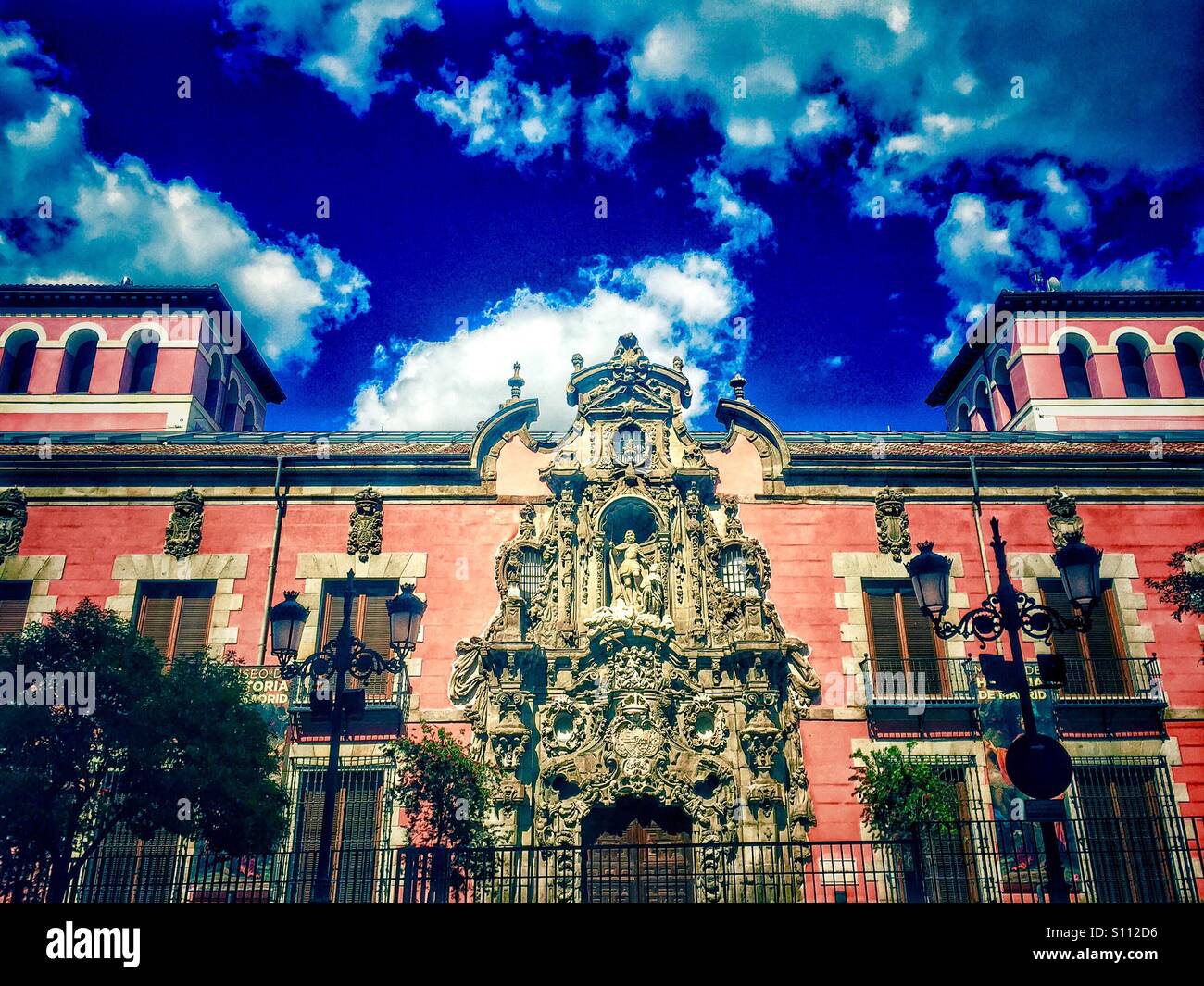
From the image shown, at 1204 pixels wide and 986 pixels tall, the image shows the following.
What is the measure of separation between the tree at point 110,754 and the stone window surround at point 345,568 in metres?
3.37

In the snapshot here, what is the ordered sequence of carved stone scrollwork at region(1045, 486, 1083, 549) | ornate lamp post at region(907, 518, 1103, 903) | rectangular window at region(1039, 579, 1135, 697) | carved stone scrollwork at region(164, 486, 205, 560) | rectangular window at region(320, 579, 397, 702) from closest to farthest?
1. ornate lamp post at region(907, 518, 1103, 903)
2. rectangular window at region(1039, 579, 1135, 697)
3. rectangular window at region(320, 579, 397, 702)
4. carved stone scrollwork at region(164, 486, 205, 560)
5. carved stone scrollwork at region(1045, 486, 1083, 549)

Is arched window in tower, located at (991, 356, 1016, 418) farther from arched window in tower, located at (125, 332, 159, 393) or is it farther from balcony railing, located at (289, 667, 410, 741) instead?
arched window in tower, located at (125, 332, 159, 393)

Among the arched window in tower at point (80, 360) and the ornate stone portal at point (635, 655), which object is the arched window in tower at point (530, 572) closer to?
the ornate stone portal at point (635, 655)

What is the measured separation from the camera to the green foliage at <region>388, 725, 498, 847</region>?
12320 mm

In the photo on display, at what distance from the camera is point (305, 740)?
13.7 meters

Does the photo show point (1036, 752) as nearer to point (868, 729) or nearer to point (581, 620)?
point (868, 729)

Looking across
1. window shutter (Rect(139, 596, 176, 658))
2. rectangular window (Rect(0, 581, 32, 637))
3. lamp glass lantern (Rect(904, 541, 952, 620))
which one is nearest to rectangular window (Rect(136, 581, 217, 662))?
window shutter (Rect(139, 596, 176, 658))

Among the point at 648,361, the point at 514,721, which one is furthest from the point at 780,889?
the point at 648,361

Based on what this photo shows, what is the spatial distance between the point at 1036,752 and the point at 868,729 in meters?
6.34

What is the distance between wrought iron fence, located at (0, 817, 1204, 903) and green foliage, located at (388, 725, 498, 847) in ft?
1.10

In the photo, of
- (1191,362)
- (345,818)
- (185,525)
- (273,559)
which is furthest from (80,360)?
(1191,362)

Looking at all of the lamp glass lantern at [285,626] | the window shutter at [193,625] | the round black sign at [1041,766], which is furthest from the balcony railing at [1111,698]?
the window shutter at [193,625]

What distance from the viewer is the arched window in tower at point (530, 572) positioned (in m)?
14.8
